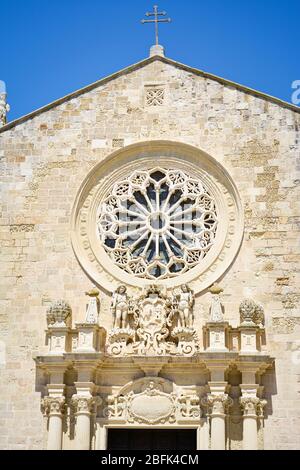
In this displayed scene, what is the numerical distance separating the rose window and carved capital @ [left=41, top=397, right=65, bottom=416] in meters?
2.61

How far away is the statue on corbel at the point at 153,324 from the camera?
1338 centimetres

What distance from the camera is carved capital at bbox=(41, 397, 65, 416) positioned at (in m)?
13.0

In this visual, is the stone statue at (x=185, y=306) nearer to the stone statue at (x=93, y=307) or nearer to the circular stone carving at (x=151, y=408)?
the circular stone carving at (x=151, y=408)

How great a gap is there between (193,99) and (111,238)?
10.1 ft

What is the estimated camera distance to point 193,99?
1520 cm

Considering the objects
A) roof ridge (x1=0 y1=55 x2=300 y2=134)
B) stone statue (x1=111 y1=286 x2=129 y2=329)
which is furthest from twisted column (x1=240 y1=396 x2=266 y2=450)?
roof ridge (x1=0 y1=55 x2=300 y2=134)

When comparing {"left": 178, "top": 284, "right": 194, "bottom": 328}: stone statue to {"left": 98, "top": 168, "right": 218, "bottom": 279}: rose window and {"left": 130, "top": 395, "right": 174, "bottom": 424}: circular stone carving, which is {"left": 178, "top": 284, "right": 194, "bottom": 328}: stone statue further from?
{"left": 130, "top": 395, "right": 174, "bottom": 424}: circular stone carving

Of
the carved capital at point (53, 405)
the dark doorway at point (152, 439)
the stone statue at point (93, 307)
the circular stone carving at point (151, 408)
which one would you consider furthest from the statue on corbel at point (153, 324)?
the dark doorway at point (152, 439)

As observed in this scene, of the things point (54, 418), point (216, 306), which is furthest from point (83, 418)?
point (216, 306)

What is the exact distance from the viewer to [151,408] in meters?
13.1

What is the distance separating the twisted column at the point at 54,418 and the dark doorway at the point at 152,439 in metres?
0.84
